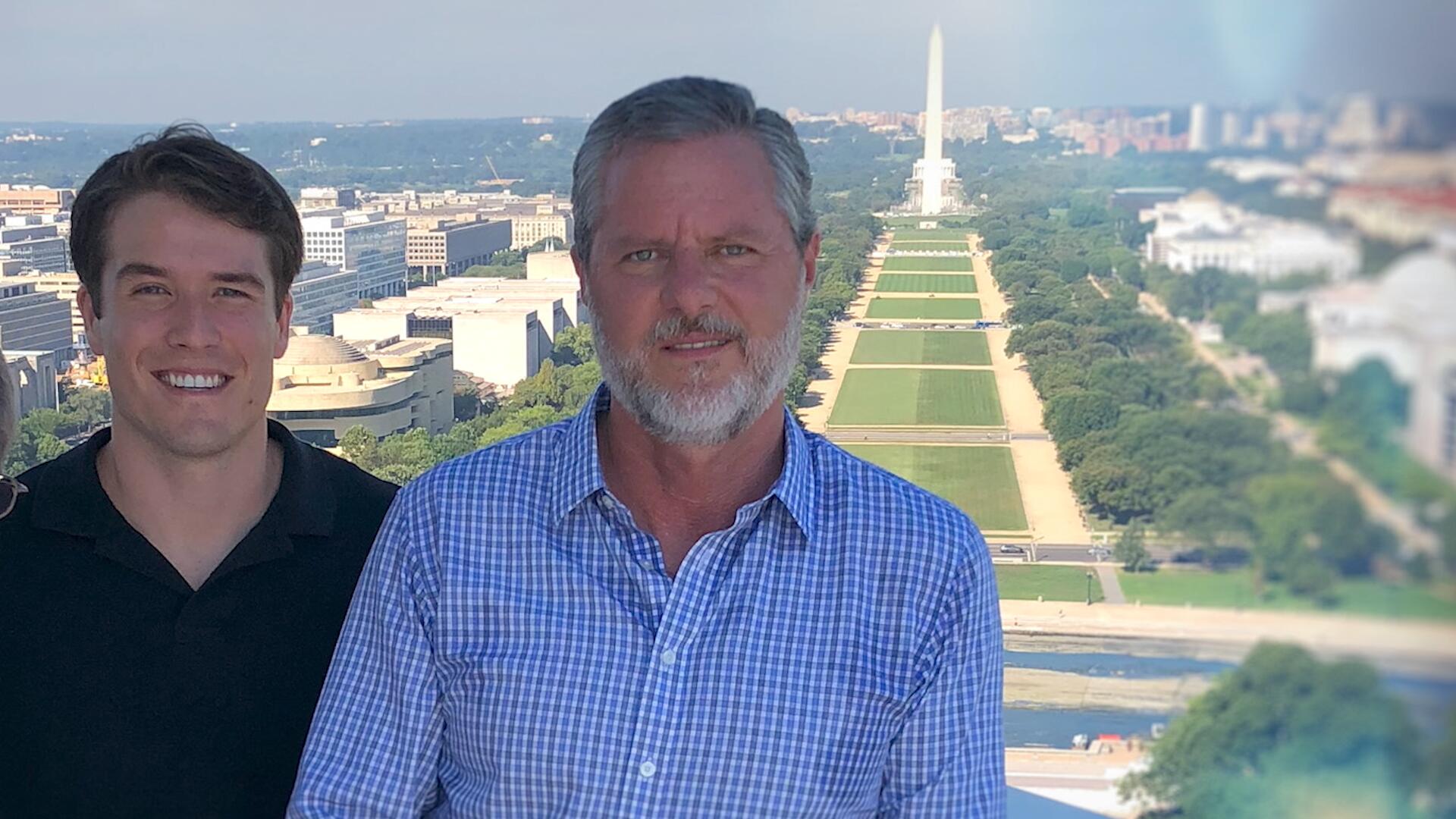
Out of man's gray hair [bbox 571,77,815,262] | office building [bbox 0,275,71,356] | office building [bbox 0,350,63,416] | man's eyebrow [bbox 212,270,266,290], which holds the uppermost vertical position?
man's gray hair [bbox 571,77,815,262]

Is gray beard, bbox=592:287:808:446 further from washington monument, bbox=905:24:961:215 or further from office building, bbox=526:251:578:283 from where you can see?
office building, bbox=526:251:578:283

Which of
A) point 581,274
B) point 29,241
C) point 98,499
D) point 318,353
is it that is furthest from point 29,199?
point 581,274

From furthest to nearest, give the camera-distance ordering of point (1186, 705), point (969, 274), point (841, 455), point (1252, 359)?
1. point (969, 274)
2. point (1186, 705)
3. point (1252, 359)
4. point (841, 455)

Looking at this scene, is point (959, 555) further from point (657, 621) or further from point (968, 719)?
point (657, 621)

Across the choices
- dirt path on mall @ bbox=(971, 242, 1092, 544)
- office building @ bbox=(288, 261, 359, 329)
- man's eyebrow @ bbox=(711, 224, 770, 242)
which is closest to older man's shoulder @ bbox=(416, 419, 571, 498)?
man's eyebrow @ bbox=(711, 224, 770, 242)

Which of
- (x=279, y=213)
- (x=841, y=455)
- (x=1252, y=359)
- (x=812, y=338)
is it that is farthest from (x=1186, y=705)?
(x=279, y=213)
